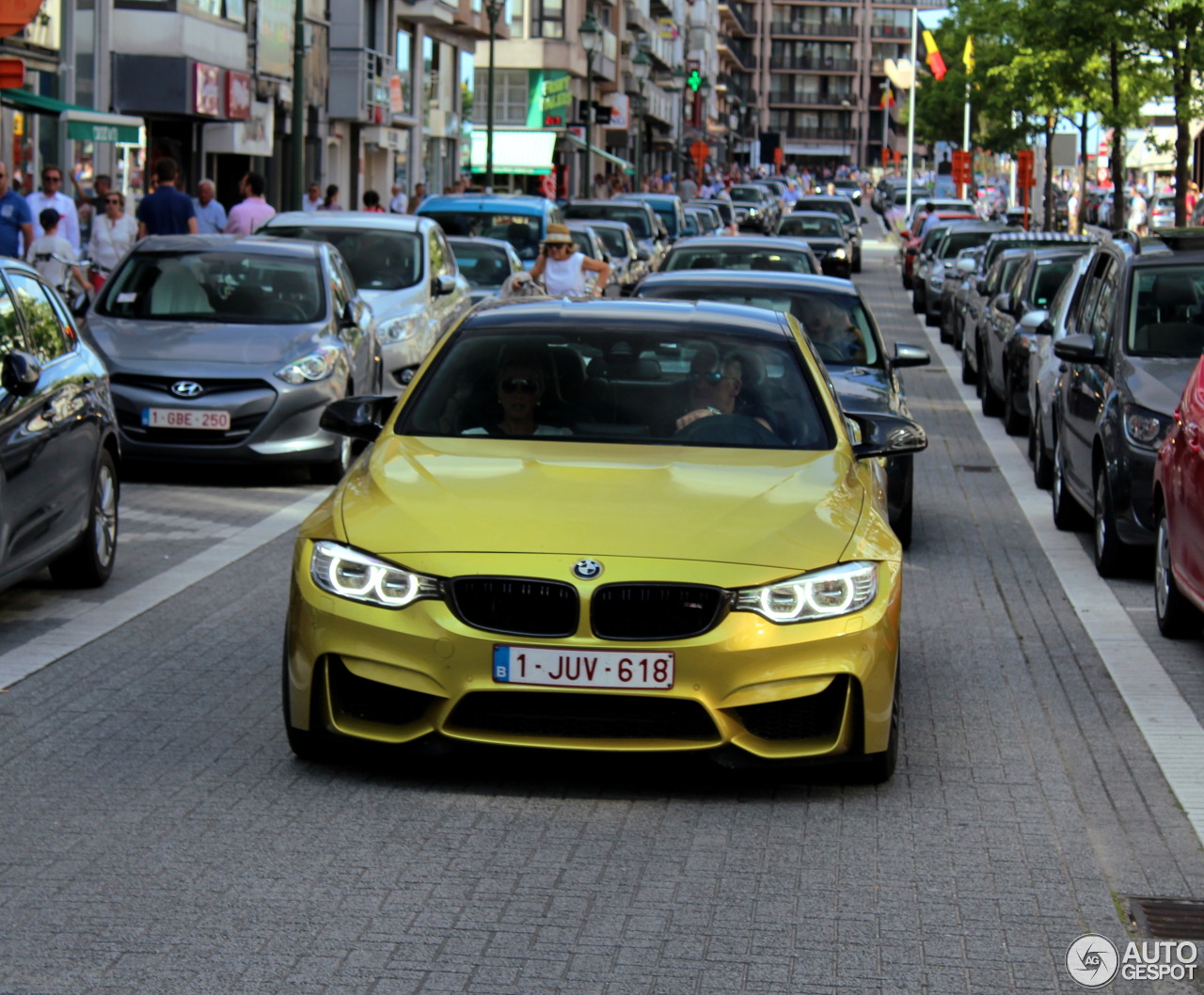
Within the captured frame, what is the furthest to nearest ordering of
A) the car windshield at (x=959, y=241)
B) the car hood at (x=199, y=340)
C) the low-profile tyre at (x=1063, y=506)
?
the car windshield at (x=959, y=241), the car hood at (x=199, y=340), the low-profile tyre at (x=1063, y=506)

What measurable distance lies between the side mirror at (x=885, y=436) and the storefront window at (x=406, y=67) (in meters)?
51.1

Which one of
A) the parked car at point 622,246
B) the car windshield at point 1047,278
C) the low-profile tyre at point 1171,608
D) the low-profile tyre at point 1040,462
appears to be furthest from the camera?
the parked car at point 622,246

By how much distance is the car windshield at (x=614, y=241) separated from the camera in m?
33.7

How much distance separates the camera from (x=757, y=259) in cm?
1750

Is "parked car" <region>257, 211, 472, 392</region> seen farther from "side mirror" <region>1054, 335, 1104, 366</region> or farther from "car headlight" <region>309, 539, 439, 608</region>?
"car headlight" <region>309, 539, 439, 608</region>

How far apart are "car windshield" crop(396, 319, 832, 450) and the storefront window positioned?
51.1 meters

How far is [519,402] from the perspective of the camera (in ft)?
24.3

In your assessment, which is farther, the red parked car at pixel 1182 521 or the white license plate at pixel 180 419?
the white license plate at pixel 180 419

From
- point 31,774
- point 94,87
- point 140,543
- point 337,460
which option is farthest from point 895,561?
point 94,87

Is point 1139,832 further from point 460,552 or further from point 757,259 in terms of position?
point 757,259

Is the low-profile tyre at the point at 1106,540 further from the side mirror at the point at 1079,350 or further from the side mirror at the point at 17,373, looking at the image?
the side mirror at the point at 17,373

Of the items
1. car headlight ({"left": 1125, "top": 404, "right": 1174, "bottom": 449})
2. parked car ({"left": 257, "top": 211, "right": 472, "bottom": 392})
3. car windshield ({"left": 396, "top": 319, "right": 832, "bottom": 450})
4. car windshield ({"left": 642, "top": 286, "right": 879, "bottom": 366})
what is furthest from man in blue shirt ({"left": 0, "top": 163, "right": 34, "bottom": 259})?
car windshield ({"left": 396, "top": 319, "right": 832, "bottom": 450})

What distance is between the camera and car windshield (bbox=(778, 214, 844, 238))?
158 feet

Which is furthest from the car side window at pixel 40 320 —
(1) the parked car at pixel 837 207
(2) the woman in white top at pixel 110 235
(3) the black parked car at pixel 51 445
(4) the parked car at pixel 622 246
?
(1) the parked car at pixel 837 207
